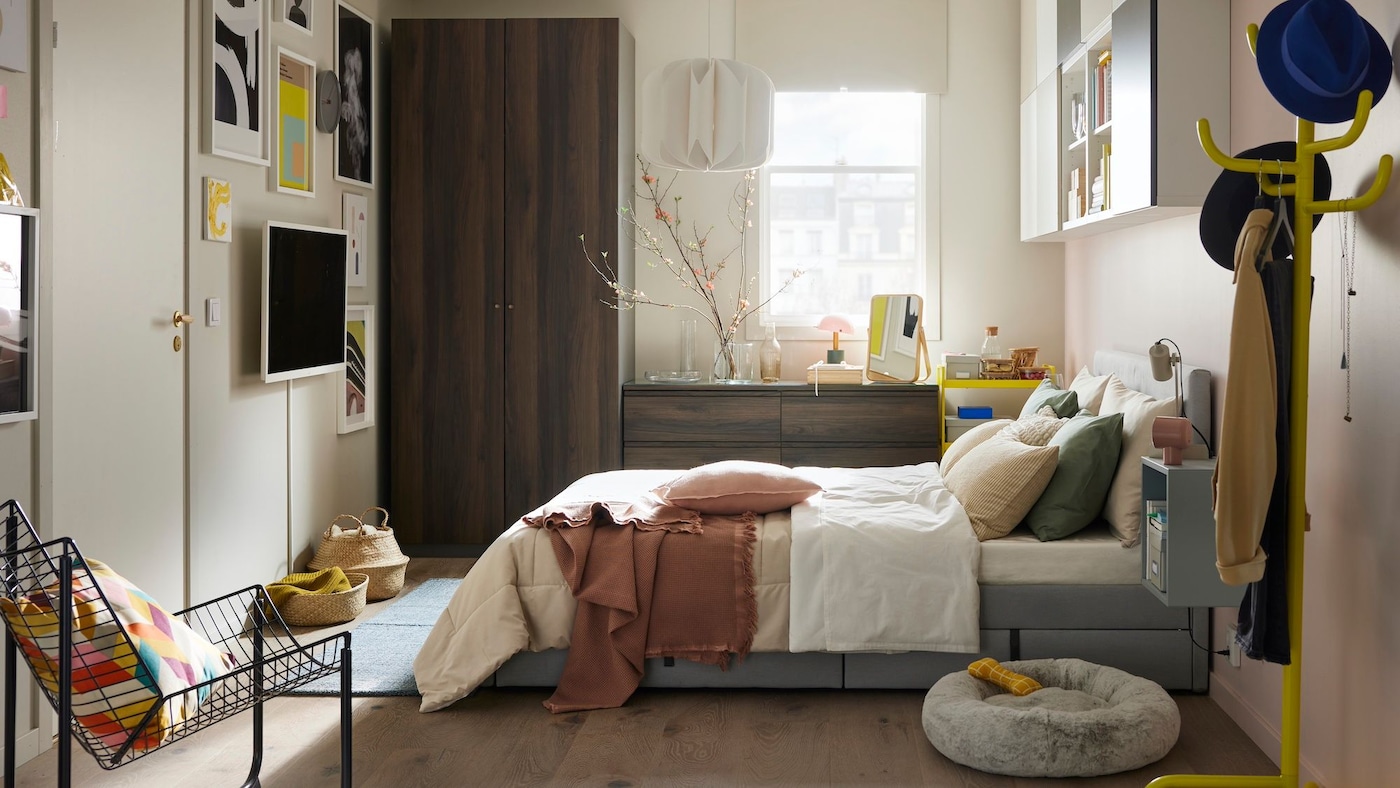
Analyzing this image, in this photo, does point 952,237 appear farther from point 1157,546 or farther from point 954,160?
point 1157,546

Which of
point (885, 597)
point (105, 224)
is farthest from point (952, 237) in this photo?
point (105, 224)

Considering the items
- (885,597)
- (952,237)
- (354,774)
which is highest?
(952,237)

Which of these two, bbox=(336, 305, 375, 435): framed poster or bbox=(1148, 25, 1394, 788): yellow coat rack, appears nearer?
bbox=(1148, 25, 1394, 788): yellow coat rack

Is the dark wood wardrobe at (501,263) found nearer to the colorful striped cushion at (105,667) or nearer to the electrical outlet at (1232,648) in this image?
the electrical outlet at (1232,648)

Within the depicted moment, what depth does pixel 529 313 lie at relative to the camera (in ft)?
17.5

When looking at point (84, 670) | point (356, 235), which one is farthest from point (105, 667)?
point (356, 235)

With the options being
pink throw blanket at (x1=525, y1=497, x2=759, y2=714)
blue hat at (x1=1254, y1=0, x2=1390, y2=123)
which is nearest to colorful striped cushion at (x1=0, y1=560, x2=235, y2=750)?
pink throw blanket at (x1=525, y1=497, x2=759, y2=714)

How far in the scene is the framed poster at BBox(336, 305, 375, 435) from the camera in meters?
4.94

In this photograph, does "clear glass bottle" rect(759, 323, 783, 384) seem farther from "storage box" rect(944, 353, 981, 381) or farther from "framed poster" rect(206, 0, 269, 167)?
"framed poster" rect(206, 0, 269, 167)

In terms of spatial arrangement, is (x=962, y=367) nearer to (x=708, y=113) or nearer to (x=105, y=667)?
(x=708, y=113)

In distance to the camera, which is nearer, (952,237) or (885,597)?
(885,597)

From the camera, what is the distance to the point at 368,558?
4582 millimetres

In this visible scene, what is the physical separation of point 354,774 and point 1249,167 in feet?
7.95

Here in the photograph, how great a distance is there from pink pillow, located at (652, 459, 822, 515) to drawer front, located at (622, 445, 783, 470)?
1682 mm
